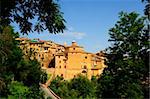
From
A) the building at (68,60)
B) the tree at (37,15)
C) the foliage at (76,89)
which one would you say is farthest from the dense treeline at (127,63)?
the building at (68,60)

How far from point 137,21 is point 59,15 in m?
21.1

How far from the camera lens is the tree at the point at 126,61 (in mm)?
30453

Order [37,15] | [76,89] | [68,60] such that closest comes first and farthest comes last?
[37,15], [76,89], [68,60]

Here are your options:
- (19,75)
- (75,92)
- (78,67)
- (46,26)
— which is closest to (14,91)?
(19,75)

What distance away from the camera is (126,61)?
31.1 m

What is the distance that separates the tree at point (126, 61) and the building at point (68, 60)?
77.3m

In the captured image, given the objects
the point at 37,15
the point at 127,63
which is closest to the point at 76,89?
the point at 127,63

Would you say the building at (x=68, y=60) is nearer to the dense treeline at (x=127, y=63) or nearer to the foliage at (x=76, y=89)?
the foliage at (x=76, y=89)

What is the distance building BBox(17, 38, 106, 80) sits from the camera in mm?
115300

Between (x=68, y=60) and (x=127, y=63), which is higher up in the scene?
(x=68, y=60)

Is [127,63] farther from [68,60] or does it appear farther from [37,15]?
[68,60]

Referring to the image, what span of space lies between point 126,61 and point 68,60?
8670 centimetres

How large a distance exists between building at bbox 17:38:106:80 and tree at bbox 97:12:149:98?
7733cm

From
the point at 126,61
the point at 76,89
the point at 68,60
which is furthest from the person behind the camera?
the point at 68,60
